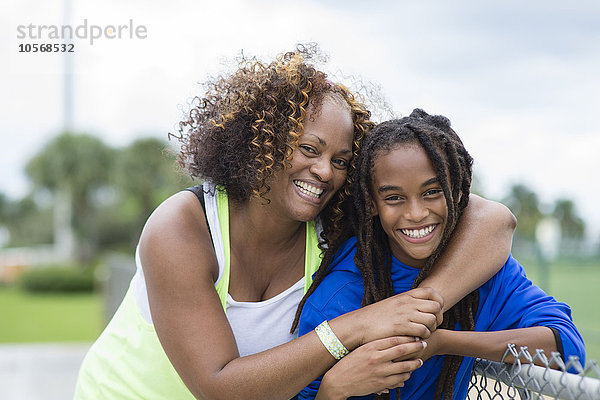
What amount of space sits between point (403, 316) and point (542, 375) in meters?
0.43

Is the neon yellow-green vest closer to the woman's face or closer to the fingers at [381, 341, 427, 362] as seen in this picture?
the woman's face

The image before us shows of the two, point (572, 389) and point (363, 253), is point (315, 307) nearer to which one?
point (363, 253)

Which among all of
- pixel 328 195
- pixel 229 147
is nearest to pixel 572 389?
pixel 328 195

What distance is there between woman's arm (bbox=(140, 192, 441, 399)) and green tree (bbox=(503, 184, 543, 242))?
40.5 feet

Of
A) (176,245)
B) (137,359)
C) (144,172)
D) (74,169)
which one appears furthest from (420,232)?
(74,169)

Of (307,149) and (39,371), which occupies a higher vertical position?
(307,149)

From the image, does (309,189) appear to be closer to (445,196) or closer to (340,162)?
(340,162)

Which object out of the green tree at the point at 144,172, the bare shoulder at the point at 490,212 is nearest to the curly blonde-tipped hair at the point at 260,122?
the bare shoulder at the point at 490,212

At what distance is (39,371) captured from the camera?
30.5ft

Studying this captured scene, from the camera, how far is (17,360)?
1011 centimetres

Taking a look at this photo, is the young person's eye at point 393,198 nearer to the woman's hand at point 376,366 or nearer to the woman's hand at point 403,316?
the woman's hand at point 403,316

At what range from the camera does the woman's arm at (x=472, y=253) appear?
2123mm

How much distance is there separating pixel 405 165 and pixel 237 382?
846mm

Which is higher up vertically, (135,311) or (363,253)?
(363,253)
